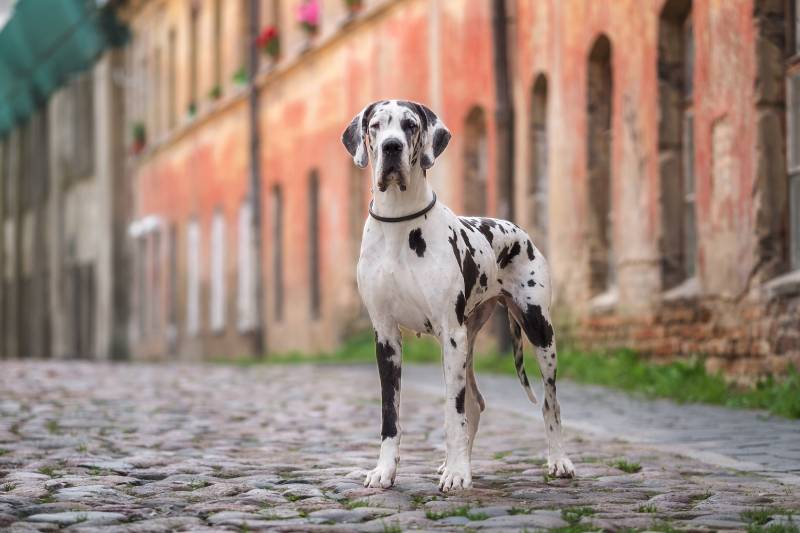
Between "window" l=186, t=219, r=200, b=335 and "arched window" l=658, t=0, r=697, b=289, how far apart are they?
19.0 metres

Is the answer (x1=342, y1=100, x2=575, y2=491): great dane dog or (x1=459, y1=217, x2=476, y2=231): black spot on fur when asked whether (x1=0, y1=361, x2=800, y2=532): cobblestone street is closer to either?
(x1=342, y1=100, x2=575, y2=491): great dane dog

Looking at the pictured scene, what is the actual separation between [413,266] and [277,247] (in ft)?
67.8

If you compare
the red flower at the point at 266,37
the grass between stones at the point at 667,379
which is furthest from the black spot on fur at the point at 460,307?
the red flower at the point at 266,37

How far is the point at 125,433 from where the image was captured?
1000 centimetres

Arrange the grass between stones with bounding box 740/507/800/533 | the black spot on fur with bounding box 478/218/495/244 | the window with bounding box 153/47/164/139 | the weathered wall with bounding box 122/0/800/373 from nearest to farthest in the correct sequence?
the grass between stones with bounding box 740/507/800/533, the black spot on fur with bounding box 478/218/495/244, the weathered wall with bounding box 122/0/800/373, the window with bounding box 153/47/164/139

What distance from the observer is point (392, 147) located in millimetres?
6969

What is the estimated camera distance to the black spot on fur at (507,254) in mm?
7684

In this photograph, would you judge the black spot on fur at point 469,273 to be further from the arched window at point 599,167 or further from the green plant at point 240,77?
the green plant at point 240,77

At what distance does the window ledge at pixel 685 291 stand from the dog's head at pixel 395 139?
6.74m

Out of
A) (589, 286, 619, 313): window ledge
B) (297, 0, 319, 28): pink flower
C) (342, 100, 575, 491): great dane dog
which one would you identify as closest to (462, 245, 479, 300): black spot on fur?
(342, 100, 575, 491): great dane dog

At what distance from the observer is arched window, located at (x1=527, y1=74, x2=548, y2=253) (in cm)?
1783

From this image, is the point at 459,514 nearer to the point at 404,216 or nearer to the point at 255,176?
the point at 404,216

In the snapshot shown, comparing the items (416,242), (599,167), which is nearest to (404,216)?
(416,242)

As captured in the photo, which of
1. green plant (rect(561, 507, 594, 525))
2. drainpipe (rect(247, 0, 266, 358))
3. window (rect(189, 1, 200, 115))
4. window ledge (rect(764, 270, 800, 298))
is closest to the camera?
green plant (rect(561, 507, 594, 525))
